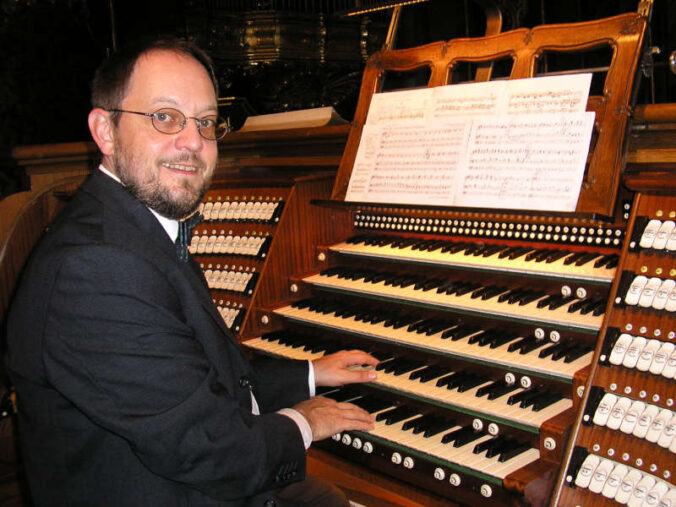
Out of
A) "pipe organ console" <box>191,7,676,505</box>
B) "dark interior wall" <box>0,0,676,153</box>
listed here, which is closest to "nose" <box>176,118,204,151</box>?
"pipe organ console" <box>191,7,676,505</box>

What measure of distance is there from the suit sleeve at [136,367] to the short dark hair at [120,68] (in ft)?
1.63

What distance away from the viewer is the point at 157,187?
188cm

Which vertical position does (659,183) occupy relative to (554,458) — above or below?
above

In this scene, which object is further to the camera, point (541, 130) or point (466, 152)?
point (466, 152)

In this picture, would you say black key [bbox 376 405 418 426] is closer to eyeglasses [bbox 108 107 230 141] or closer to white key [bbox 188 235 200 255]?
eyeglasses [bbox 108 107 230 141]

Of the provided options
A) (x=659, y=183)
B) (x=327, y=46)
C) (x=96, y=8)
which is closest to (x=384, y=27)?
(x=327, y=46)

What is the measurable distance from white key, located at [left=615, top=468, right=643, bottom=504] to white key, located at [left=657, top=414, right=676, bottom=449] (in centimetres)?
11

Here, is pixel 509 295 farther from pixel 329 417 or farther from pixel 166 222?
pixel 166 222

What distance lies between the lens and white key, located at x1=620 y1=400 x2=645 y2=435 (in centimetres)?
196

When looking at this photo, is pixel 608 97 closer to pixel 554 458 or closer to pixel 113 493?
pixel 554 458

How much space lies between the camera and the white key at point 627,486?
189 centimetres

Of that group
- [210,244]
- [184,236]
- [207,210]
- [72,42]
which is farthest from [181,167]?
[72,42]

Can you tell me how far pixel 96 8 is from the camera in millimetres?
5695

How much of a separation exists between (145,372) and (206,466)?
0.91ft
